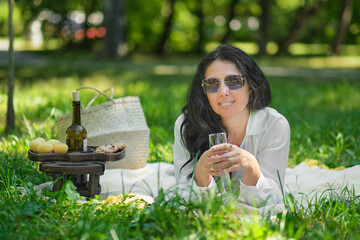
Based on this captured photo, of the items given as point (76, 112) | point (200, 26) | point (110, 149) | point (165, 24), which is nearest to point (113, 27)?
point (165, 24)

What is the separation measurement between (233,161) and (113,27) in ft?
42.7

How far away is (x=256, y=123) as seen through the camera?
A: 10.7 ft

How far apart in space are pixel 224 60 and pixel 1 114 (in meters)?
4.31

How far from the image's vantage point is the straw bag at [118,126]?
165 inches

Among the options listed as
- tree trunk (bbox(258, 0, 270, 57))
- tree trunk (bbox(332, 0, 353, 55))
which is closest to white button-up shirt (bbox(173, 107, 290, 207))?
tree trunk (bbox(258, 0, 270, 57))

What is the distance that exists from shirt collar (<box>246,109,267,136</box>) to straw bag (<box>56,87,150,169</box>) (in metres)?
1.28

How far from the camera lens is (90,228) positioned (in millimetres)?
2504

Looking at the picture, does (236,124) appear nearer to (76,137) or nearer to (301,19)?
(76,137)

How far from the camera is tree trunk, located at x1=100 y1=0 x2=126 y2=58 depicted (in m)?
15.0

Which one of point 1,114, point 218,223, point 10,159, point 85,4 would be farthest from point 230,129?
point 85,4

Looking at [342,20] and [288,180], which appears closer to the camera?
[288,180]

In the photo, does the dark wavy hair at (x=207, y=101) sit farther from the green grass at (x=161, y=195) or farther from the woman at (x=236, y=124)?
the green grass at (x=161, y=195)

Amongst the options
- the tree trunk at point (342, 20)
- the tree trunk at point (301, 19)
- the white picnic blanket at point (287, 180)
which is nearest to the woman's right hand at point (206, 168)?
the white picnic blanket at point (287, 180)

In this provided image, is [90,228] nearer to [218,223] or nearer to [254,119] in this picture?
[218,223]
